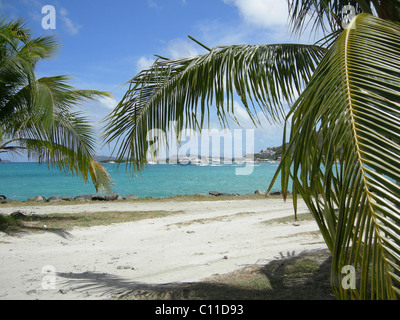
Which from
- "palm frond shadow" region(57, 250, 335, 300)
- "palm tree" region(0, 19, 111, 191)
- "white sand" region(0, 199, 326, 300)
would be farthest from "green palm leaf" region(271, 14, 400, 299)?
"palm tree" region(0, 19, 111, 191)

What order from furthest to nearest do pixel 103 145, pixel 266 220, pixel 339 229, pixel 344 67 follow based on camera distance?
pixel 266 220 < pixel 103 145 < pixel 344 67 < pixel 339 229

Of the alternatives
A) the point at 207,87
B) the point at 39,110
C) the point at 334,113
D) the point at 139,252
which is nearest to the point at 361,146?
the point at 334,113

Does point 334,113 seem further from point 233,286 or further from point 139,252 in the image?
point 139,252

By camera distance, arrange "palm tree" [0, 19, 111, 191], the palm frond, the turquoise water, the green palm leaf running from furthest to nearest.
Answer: the turquoise water, "palm tree" [0, 19, 111, 191], the palm frond, the green palm leaf

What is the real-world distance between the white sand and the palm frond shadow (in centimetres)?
4

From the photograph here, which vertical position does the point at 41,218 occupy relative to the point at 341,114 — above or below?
below

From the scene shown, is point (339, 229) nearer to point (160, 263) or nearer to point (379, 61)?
point (379, 61)

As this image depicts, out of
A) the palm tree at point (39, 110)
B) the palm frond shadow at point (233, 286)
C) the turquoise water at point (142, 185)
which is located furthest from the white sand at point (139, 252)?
the turquoise water at point (142, 185)

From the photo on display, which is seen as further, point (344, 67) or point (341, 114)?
point (344, 67)

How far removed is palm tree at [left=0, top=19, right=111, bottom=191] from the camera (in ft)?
25.3

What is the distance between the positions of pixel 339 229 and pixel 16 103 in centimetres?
840

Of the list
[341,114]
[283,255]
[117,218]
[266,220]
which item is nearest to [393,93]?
[341,114]

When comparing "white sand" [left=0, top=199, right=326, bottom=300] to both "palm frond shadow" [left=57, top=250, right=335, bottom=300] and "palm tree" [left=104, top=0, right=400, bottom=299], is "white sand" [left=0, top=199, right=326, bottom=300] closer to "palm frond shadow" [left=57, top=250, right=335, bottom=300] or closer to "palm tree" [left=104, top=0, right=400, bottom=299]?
"palm frond shadow" [left=57, top=250, right=335, bottom=300]
